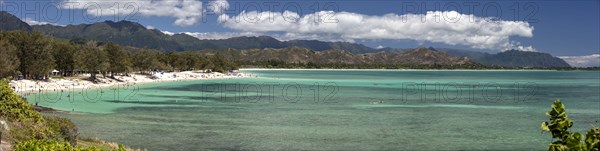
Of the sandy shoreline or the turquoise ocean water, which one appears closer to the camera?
the turquoise ocean water

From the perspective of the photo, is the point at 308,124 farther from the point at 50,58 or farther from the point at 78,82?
the point at 78,82

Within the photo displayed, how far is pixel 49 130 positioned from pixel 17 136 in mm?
2617

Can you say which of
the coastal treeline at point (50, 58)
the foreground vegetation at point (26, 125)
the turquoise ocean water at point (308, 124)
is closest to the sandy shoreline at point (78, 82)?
the coastal treeline at point (50, 58)

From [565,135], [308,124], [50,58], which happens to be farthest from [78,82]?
[565,135]

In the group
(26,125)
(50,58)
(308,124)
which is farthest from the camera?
(50,58)

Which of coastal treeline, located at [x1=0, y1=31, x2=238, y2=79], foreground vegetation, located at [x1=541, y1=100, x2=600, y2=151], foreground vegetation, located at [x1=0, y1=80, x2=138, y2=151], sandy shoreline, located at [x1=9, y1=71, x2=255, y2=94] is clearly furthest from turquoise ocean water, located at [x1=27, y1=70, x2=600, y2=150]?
foreground vegetation, located at [x1=541, y1=100, x2=600, y2=151]

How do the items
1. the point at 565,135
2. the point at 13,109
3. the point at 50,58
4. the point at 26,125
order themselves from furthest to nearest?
the point at 50,58 → the point at 13,109 → the point at 26,125 → the point at 565,135

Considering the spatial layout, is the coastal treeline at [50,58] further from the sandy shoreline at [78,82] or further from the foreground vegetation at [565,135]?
the foreground vegetation at [565,135]

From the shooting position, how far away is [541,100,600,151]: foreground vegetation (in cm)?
827

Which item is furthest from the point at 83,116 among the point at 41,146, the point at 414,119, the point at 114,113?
the point at 41,146

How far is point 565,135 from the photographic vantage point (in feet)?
30.6

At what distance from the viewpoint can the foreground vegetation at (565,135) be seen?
8273 mm

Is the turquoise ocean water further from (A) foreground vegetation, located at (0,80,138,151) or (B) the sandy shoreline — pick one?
(B) the sandy shoreline

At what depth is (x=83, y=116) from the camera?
56.0m
